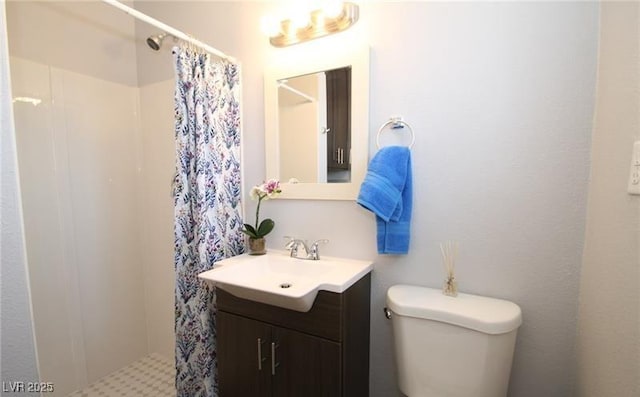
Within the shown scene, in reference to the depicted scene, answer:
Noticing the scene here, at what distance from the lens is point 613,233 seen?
2.62ft

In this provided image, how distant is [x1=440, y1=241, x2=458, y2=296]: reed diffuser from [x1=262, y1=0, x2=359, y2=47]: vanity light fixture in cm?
110

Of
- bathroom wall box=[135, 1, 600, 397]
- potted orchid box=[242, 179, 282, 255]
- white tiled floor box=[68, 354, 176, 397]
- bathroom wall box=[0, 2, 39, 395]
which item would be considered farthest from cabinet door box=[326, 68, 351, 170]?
white tiled floor box=[68, 354, 176, 397]

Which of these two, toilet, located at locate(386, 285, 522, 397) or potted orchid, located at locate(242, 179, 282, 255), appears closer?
toilet, located at locate(386, 285, 522, 397)

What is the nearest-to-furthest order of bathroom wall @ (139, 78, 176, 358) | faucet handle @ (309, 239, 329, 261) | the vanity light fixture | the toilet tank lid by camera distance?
the toilet tank lid < the vanity light fixture < faucet handle @ (309, 239, 329, 261) < bathroom wall @ (139, 78, 176, 358)

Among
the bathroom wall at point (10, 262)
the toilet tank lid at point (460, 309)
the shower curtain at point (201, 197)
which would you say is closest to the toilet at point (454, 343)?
the toilet tank lid at point (460, 309)

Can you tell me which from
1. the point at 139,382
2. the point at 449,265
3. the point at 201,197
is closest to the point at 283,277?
the point at 201,197

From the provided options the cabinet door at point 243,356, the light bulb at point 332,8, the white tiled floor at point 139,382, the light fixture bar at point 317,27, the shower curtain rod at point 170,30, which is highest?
the light bulb at point 332,8

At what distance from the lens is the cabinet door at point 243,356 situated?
3.82 ft

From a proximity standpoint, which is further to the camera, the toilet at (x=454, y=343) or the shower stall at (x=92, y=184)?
the shower stall at (x=92, y=184)

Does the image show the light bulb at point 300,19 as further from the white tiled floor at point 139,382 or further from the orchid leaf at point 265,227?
the white tiled floor at point 139,382

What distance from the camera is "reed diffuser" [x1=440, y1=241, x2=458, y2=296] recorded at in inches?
43.9

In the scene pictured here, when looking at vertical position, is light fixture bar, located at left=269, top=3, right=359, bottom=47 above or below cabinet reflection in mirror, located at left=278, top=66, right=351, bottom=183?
above

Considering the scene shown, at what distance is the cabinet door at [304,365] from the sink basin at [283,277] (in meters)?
0.15

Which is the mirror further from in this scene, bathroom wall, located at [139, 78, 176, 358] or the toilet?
bathroom wall, located at [139, 78, 176, 358]
